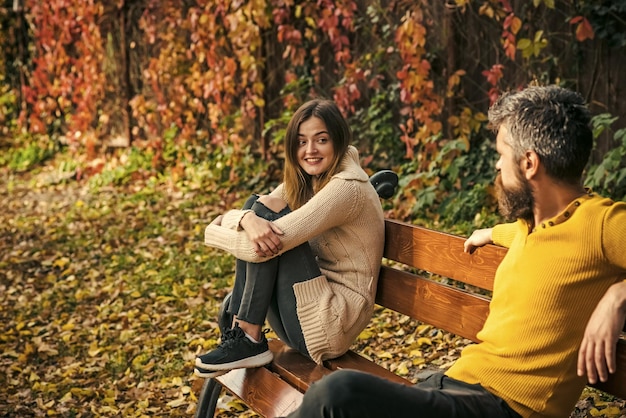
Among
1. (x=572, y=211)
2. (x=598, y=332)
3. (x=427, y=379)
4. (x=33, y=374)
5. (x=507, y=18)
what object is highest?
(x=507, y=18)

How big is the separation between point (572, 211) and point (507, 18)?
3.74m

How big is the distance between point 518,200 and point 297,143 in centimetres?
119

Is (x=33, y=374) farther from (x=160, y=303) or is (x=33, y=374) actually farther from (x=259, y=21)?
(x=259, y=21)

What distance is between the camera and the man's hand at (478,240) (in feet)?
8.68

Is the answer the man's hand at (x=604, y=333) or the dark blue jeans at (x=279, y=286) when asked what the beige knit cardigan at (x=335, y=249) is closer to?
the dark blue jeans at (x=279, y=286)

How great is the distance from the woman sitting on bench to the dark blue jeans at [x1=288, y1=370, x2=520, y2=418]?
0.85 m

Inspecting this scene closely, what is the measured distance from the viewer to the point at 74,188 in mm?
9867

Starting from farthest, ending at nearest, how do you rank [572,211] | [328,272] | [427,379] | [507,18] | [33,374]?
[507,18] < [33,374] < [328,272] < [427,379] < [572,211]

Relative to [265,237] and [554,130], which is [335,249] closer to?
[265,237]

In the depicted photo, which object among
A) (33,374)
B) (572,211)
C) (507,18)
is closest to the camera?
(572,211)

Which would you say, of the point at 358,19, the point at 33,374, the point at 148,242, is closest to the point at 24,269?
the point at 148,242

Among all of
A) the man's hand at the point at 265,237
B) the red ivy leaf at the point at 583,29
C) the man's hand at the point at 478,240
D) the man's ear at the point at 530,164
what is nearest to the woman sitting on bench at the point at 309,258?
the man's hand at the point at 265,237

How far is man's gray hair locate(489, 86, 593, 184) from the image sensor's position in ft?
7.06

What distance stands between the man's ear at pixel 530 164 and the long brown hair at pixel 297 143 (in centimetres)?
110
